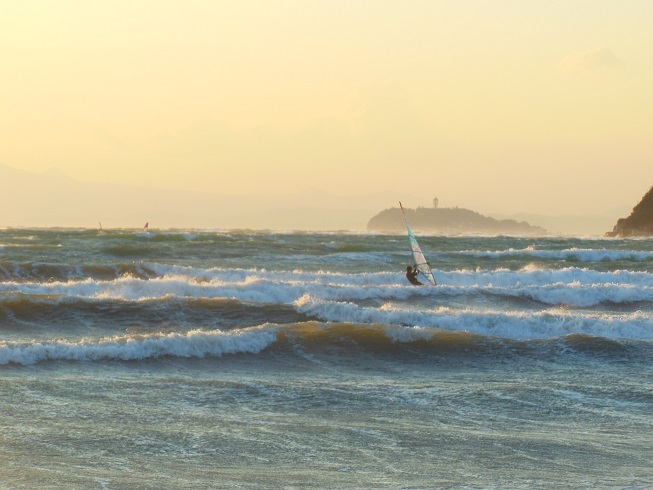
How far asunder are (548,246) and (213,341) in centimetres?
5253

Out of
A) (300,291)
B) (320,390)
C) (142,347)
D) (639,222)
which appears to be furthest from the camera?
(639,222)

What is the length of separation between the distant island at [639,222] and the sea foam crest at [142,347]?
10377cm

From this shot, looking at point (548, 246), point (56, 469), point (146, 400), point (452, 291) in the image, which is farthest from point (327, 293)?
point (548, 246)

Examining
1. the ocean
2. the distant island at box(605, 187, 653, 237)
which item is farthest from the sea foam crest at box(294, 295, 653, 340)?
the distant island at box(605, 187, 653, 237)

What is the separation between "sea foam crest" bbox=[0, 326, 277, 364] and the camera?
55.3ft

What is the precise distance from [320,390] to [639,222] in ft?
362

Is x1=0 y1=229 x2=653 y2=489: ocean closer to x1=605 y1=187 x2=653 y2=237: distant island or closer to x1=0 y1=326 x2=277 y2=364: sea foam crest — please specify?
x1=0 y1=326 x2=277 y2=364: sea foam crest

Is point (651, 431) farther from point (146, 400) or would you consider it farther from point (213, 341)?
point (213, 341)

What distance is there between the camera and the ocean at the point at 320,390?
10250mm

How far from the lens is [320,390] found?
49.3ft

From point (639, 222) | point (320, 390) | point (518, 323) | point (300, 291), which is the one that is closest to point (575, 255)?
point (300, 291)

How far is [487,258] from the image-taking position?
174ft

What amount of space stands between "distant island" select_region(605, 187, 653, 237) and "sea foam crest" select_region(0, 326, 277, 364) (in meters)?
104

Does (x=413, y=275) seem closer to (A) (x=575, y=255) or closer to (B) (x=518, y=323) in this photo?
(B) (x=518, y=323)
